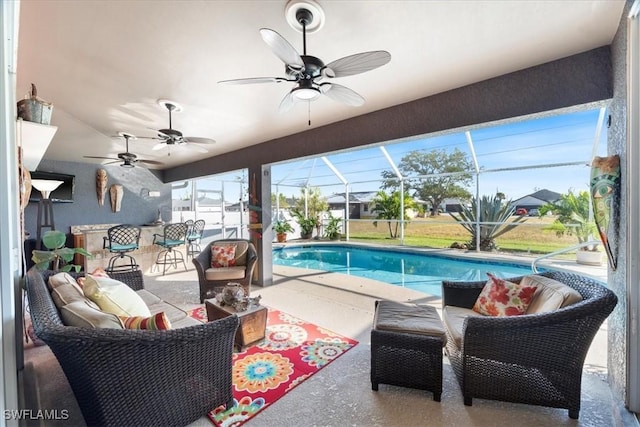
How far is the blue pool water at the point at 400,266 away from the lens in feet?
19.1

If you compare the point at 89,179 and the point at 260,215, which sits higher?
the point at 89,179

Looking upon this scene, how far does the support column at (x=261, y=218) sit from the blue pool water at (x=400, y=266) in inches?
77.8

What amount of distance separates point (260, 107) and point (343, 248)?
732 centimetres

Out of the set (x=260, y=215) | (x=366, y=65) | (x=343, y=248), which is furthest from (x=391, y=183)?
(x=366, y=65)

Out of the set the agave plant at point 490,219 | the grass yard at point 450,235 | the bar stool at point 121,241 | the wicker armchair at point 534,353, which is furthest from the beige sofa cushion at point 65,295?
the agave plant at point 490,219

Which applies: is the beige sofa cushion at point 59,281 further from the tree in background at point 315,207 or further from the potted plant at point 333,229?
the tree in background at point 315,207

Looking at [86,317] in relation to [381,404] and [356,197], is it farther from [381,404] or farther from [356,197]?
[356,197]

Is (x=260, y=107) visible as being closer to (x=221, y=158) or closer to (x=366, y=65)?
(x=366, y=65)

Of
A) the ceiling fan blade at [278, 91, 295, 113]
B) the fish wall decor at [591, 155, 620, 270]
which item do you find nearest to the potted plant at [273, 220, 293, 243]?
the ceiling fan blade at [278, 91, 295, 113]

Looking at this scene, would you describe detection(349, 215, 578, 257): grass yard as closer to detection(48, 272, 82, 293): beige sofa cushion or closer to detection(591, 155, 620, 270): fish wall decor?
detection(591, 155, 620, 270): fish wall decor

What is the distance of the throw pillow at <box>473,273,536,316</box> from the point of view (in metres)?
2.13

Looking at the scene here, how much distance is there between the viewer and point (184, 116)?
372 centimetres

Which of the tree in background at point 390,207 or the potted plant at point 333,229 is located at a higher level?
the tree in background at point 390,207

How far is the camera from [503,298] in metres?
2.20
